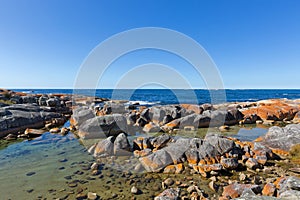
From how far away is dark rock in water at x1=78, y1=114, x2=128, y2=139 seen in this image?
51.8 feet

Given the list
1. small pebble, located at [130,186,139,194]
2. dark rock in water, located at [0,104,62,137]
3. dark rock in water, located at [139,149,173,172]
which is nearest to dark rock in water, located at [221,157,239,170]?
dark rock in water, located at [139,149,173,172]

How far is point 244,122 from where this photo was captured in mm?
22359

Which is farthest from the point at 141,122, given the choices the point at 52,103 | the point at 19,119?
the point at 52,103

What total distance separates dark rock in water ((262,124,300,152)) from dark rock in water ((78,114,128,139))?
462 inches

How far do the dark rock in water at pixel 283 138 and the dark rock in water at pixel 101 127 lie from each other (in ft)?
38.5

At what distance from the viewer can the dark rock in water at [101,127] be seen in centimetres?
1579

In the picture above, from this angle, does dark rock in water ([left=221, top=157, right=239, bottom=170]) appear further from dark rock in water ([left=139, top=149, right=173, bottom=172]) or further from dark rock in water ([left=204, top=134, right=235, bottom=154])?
dark rock in water ([left=139, top=149, right=173, bottom=172])

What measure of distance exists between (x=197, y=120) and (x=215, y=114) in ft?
9.12

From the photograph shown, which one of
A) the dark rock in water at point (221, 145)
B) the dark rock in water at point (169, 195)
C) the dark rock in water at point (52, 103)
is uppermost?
the dark rock in water at point (52, 103)

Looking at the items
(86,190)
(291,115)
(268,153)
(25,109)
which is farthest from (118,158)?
(291,115)

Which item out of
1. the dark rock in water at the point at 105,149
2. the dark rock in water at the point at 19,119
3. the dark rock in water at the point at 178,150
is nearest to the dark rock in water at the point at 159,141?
the dark rock in water at the point at 178,150

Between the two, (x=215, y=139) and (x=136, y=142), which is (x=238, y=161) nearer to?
(x=215, y=139)

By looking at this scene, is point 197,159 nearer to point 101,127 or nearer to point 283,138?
point 283,138

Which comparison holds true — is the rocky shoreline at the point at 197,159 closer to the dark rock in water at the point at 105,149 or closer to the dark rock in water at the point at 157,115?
the dark rock in water at the point at 105,149
